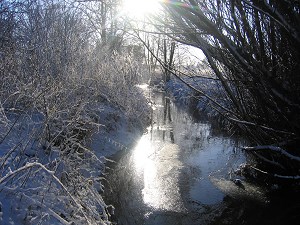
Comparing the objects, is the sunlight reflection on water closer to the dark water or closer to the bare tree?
the dark water

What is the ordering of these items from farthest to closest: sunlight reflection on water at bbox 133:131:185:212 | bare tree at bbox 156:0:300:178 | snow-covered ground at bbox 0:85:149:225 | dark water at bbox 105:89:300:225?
1. sunlight reflection on water at bbox 133:131:185:212
2. dark water at bbox 105:89:300:225
3. bare tree at bbox 156:0:300:178
4. snow-covered ground at bbox 0:85:149:225

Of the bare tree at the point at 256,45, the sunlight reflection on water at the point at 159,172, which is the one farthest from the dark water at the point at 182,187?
the bare tree at the point at 256,45

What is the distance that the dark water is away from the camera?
4867 mm

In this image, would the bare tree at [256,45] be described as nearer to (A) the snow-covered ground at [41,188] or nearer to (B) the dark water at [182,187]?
(B) the dark water at [182,187]

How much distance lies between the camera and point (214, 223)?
4664mm

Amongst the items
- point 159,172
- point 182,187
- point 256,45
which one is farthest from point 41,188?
point 159,172

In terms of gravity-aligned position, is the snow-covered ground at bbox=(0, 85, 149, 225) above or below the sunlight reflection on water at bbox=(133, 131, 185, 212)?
above

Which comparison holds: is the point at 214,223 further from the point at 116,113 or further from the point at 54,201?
the point at 116,113

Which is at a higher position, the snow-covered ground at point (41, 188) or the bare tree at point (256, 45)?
the bare tree at point (256, 45)

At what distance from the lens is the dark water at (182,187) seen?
487cm

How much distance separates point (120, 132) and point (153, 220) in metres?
4.95

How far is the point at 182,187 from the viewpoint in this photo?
6.00 metres

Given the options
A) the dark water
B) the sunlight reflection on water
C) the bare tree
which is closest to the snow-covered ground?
the dark water

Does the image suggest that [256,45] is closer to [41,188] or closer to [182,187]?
[41,188]
